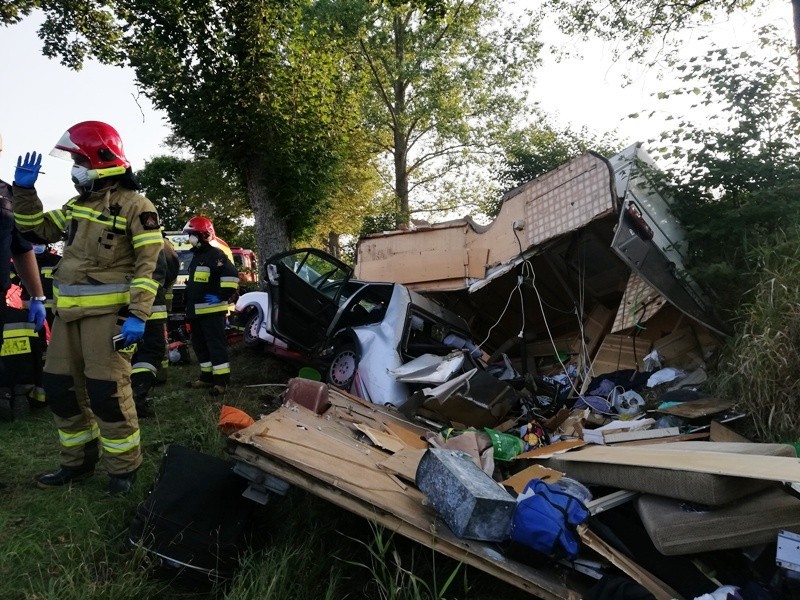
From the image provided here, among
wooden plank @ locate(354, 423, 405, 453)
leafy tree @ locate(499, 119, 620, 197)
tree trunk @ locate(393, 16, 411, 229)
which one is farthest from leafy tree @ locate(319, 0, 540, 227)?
wooden plank @ locate(354, 423, 405, 453)

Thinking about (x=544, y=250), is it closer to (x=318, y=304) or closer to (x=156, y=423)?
(x=318, y=304)

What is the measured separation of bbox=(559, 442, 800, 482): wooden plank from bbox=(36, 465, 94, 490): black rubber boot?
9.23ft

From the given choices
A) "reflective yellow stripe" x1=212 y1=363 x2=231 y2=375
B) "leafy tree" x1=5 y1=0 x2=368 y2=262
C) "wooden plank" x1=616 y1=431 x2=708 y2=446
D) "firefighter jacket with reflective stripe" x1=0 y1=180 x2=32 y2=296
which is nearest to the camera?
"firefighter jacket with reflective stripe" x1=0 y1=180 x2=32 y2=296

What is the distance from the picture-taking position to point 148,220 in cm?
328

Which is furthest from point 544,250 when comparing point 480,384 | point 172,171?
point 172,171

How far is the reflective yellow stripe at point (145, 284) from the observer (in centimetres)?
314

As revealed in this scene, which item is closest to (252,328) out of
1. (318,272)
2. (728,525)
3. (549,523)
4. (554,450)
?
(318,272)

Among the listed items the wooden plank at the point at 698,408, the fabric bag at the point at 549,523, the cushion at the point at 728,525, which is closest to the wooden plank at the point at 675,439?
the wooden plank at the point at 698,408

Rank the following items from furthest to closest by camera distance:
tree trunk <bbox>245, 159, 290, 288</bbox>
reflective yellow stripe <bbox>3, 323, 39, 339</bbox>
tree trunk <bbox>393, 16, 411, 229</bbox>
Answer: tree trunk <bbox>393, 16, 411, 229</bbox>, tree trunk <bbox>245, 159, 290, 288</bbox>, reflective yellow stripe <bbox>3, 323, 39, 339</bbox>

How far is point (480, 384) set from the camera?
4.79 m

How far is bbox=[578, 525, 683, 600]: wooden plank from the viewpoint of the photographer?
2254 millimetres

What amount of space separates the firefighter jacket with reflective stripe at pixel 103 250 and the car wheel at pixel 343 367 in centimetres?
275

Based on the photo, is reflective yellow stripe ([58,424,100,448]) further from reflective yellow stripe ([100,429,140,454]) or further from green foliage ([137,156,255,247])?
green foliage ([137,156,255,247])

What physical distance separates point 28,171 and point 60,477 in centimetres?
177
